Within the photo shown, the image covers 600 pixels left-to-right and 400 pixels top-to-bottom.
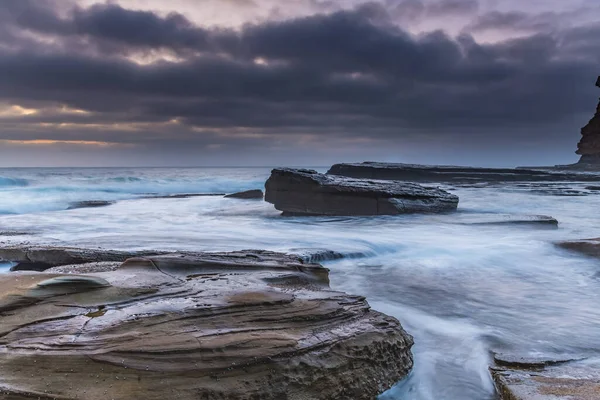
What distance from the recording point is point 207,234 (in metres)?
10.4

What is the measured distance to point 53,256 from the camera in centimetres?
621

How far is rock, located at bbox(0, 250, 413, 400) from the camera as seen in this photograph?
2636 mm

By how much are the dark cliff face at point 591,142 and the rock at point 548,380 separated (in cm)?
5687

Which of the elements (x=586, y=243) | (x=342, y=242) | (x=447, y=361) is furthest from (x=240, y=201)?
(x=447, y=361)

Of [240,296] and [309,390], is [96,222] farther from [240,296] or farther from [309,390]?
[309,390]

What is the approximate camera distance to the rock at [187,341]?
104 inches

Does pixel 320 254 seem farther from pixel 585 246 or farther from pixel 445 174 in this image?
pixel 445 174

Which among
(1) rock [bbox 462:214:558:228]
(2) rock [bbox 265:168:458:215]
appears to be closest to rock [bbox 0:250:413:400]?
(1) rock [bbox 462:214:558:228]

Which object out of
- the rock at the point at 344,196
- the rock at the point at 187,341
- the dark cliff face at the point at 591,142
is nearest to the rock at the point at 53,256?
the rock at the point at 187,341

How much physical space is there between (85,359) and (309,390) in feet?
4.41

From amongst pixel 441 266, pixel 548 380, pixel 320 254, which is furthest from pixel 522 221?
pixel 548 380

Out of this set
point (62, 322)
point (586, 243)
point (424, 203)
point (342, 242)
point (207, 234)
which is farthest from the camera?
point (424, 203)

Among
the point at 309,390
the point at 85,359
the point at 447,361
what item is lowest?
the point at 447,361

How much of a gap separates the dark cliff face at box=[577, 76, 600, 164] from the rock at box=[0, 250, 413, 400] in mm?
57801
